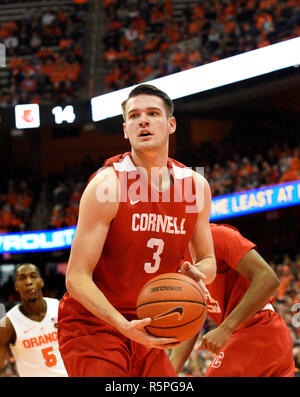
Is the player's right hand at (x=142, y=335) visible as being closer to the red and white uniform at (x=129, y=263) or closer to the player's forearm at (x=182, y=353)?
the red and white uniform at (x=129, y=263)

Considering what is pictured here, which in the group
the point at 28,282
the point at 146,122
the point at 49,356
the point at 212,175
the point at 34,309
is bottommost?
the point at 49,356

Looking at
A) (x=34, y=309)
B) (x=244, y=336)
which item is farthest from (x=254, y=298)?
(x=34, y=309)

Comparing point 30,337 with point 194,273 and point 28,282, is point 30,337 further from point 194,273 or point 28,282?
point 194,273

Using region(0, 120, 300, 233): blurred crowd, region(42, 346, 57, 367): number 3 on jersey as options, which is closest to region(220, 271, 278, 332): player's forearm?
region(42, 346, 57, 367): number 3 on jersey

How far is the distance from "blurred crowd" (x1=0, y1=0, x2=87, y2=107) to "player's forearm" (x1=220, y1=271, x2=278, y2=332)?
1242cm

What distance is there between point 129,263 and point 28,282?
2818mm

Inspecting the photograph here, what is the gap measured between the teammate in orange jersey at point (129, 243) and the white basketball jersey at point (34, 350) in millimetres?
2615

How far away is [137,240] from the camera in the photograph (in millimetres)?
2953

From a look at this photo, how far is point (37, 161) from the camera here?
19.1m

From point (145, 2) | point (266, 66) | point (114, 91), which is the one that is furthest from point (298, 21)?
point (145, 2)

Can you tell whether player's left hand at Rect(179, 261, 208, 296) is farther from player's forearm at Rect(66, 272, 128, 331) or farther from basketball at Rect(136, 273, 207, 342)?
player's forearm at Rect(66, 272, 128, 331)

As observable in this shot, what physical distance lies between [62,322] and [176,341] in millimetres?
622

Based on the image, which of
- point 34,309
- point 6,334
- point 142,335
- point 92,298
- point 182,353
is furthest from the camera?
point 34,309
